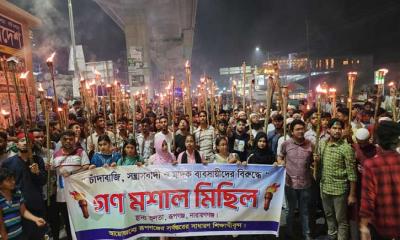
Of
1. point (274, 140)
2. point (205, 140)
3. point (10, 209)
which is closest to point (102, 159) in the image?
point (10, 209)

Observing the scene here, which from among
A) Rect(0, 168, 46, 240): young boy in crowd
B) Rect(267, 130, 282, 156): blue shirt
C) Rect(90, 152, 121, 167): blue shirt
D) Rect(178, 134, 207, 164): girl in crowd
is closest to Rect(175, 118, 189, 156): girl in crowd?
Rect(178, 134, 207, 164): girl in crowd

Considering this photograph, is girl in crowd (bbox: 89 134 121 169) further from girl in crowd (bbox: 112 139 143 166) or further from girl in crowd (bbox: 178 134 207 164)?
girl in crowd (bbox: 178 134 207 164)

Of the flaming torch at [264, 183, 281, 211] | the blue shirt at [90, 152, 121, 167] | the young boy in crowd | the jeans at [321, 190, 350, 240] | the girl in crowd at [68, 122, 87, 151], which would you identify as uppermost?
the girl in crowd at [68, 122, 87, 151]

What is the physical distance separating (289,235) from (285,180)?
88cm

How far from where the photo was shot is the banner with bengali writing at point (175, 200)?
403 centimetres

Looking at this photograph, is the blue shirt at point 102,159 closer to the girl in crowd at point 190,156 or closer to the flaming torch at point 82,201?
the flaming torch at point 82,201

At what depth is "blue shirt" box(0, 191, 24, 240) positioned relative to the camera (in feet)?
10.7

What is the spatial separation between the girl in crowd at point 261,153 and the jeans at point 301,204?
505 millimetres

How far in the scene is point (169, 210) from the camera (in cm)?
407

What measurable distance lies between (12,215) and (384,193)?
3.73 m

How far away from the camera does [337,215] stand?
4.12 m

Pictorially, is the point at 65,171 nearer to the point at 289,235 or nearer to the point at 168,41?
the point at 289,235

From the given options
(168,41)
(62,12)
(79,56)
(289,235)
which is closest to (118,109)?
(289,235)

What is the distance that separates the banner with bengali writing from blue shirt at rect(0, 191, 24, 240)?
68cm
